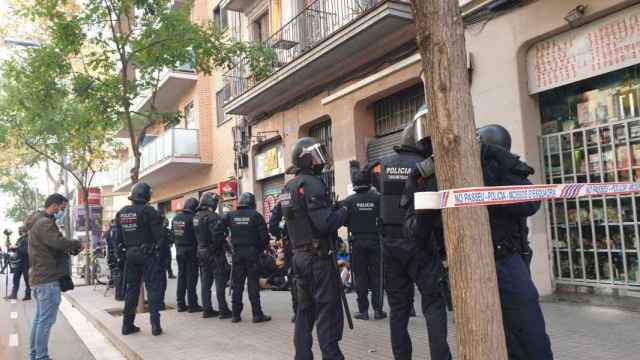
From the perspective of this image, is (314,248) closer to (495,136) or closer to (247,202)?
(495,136)

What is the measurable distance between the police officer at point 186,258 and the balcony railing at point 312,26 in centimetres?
390

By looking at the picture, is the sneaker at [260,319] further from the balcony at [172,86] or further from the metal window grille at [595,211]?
the balcony at [172,86]

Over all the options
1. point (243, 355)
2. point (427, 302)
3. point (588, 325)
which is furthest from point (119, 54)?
point (588, 325)

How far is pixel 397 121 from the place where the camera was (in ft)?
36.4

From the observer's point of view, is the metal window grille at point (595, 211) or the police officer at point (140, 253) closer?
the metal window grille at point (595, 211)

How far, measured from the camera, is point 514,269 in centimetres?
308

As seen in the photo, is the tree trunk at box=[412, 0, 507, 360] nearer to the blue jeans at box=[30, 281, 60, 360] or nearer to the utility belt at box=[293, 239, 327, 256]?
the utility belt at box=[293, 239, 327, 256]

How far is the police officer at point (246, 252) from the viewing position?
7402 millimetres

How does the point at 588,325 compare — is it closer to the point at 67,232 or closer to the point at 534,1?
the point at 534,1

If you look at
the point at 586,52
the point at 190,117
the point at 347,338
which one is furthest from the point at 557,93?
the point at 190,117

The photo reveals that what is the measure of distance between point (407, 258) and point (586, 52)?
471 cm

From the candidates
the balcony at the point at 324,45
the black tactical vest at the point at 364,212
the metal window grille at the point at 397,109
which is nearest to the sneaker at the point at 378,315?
the black tactical vest at the point at 364,212

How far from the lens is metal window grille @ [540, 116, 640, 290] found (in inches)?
264

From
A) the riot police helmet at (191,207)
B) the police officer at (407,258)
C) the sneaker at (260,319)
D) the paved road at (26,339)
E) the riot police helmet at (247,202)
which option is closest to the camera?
the police officer at (407,258)
